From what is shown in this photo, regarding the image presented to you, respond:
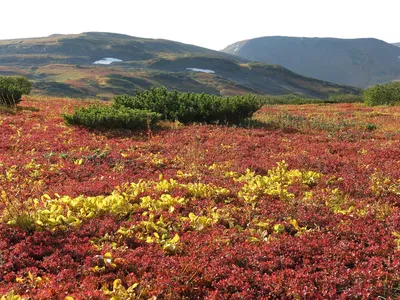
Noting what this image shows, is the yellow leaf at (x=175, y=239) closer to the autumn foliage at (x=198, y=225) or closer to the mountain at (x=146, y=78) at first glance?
the autumn foliage at (x=198, y=225)

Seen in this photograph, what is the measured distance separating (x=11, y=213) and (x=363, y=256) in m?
5.01

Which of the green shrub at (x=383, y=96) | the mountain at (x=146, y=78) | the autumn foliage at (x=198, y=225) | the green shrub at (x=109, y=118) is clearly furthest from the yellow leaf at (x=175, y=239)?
the mountain at (x=146, y=78)

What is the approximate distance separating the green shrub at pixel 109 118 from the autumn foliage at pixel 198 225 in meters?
3.21

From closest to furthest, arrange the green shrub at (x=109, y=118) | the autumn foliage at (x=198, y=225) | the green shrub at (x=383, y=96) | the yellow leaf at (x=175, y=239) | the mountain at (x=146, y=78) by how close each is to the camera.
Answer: the autumn foliage at (x=198, y=225) → the yellow leaf at (x=175, y=239) → the green shrub at (x=109, y=118) → the green shrub at (x=383, y=96) → the mountain at (x=146, y=78)

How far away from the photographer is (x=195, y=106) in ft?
52.1

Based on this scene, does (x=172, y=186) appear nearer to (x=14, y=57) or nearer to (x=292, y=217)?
(x=292, y=217)

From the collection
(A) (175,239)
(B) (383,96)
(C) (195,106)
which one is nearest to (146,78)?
(B) (383,96)

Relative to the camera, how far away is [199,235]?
513cm

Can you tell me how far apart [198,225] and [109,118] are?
8.69 m

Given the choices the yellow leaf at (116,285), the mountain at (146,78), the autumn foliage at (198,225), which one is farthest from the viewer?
the mountain at (146,78)

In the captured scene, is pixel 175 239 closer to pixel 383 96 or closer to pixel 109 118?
pixel 109 118

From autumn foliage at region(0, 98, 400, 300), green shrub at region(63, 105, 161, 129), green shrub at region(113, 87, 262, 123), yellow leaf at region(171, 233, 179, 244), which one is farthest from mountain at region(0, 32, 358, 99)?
yellow leaf at region(171, 233, 179, 244)

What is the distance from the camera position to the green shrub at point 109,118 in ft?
42.5

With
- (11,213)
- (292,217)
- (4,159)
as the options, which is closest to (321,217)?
(292,217)
